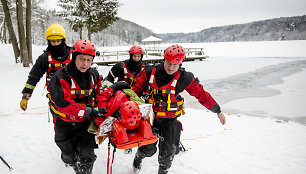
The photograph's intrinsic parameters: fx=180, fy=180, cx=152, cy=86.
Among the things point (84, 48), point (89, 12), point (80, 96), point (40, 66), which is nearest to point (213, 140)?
point (80, 96)

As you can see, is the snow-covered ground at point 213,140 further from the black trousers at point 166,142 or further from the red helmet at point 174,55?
the red helmet at point 174,55

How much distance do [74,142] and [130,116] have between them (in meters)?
1.18

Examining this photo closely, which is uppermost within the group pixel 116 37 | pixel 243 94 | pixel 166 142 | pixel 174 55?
pixel 116 37

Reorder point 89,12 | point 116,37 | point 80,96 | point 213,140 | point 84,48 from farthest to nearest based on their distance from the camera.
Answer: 1. point 116,37
2. point 89,12
3. point 213,140
4. point 80,96
5. point 84,48

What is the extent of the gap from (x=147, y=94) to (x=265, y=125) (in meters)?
4.58

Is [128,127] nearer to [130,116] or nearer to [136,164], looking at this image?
[130,116]

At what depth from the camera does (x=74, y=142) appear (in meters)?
2.74

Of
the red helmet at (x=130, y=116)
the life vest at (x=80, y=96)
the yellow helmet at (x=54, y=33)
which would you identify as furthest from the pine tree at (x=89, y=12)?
the red helmet at (x=130, y=116)

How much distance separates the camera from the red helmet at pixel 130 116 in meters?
2.20

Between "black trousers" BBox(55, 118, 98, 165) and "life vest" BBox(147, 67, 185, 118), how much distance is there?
43.7 inches

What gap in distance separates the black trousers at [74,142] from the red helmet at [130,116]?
74 cm

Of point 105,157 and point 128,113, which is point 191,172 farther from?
point 128,113

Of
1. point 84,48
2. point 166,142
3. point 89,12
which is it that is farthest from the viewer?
point 89,12

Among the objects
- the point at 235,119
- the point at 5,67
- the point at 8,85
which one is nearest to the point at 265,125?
the point at 235,119
